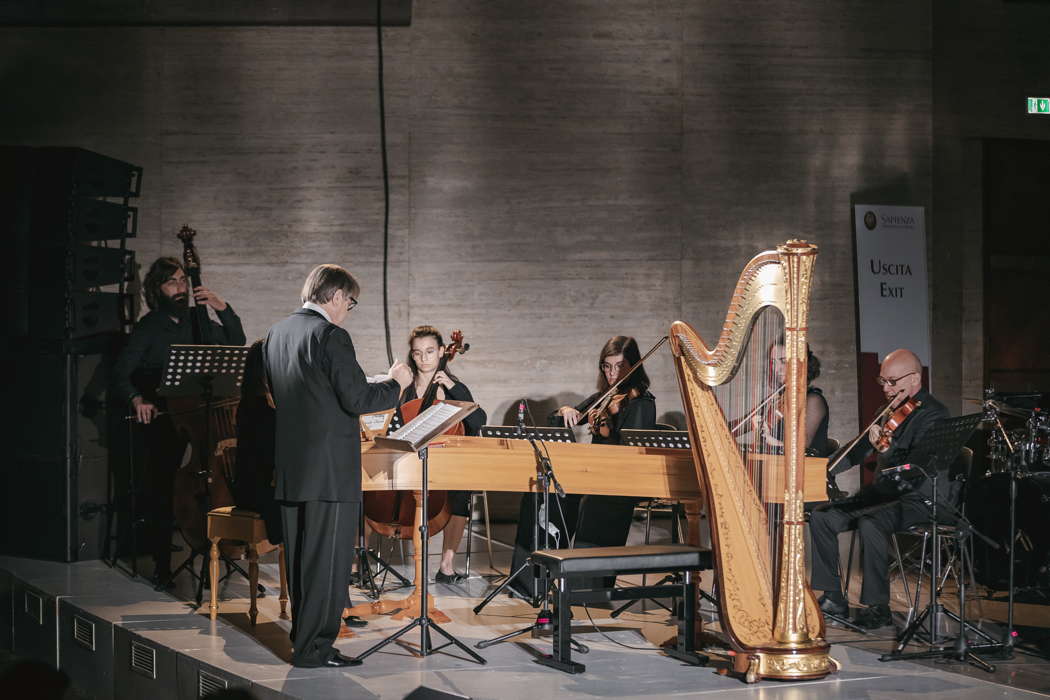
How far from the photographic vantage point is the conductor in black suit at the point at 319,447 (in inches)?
163

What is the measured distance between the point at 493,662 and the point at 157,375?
2.73 m

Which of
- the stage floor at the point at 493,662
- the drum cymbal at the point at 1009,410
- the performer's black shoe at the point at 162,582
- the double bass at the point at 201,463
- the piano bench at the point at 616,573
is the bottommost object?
the stage floor at the point at 493,662

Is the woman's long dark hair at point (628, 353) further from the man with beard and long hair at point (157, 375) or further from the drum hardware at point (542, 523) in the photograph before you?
the man with beard and long hair at point (157, 375)

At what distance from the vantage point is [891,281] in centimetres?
788

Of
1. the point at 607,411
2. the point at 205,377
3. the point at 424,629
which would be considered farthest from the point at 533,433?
the point at 205,377

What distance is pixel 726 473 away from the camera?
13.5 ft

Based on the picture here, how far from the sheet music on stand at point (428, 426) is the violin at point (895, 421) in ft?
7.60

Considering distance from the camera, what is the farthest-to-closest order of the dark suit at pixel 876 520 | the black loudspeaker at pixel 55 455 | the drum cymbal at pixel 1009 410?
the black loudspeaker at pixel 55 455
the drum cymbal at pixel 1009 410
the dark suit at pixel 876 520

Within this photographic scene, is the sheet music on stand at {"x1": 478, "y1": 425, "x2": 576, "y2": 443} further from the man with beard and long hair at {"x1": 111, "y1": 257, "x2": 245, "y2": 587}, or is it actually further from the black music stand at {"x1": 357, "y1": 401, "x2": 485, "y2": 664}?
the man with beard and long hair at {"x1": 111, "y1": 257, "x2": 245, "y2": 587}

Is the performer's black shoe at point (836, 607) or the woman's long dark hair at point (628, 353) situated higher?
the woman's long dark hair at point (628, 353)

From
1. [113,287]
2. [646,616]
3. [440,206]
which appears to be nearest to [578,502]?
[646,616]

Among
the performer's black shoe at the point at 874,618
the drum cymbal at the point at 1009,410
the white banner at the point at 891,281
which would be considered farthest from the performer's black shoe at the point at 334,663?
the white banner at the point at 891,281

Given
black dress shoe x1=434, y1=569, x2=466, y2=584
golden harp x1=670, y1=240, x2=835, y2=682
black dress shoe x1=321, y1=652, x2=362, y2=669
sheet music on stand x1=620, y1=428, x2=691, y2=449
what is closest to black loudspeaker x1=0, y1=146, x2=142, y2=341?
black dress shoe x1=434, y1=569, x2=466, y2=584

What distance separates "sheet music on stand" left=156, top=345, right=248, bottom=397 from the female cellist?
3.05 feet
